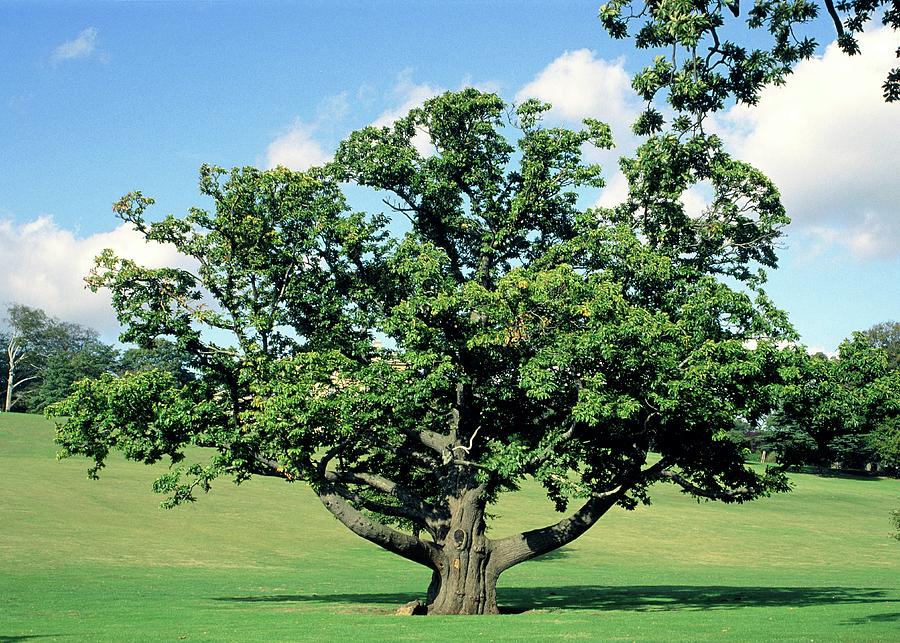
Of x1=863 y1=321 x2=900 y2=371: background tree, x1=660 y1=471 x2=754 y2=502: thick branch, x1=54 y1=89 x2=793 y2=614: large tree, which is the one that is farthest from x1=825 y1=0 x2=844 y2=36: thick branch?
x1=863 y1=321 x2=900 y2=371: background tree

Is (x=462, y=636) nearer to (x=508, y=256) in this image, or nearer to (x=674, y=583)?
(x=508, y=256)

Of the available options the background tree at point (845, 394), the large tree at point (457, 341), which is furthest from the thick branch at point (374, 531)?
the background tree at point (845, 394)

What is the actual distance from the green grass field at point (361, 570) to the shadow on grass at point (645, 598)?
0.12m

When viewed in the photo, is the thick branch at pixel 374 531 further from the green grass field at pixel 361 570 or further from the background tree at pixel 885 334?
the background tree at pixel 885 334

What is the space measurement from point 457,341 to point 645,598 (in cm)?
1550

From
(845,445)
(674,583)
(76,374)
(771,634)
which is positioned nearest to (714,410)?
(771,634)

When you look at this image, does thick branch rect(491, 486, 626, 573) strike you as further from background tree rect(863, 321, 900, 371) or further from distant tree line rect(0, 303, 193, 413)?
background tree rect(863, 321, 900, 371)

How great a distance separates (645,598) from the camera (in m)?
35.4

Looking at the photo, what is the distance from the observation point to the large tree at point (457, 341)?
25.7 metres

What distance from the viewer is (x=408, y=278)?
28.9 m

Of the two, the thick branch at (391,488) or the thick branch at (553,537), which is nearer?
the thick branch at (553,537)

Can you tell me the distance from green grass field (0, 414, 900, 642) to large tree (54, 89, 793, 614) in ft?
14.4

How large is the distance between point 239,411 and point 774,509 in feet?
278

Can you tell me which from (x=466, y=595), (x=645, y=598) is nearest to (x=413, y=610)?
(x=466, y=595)
